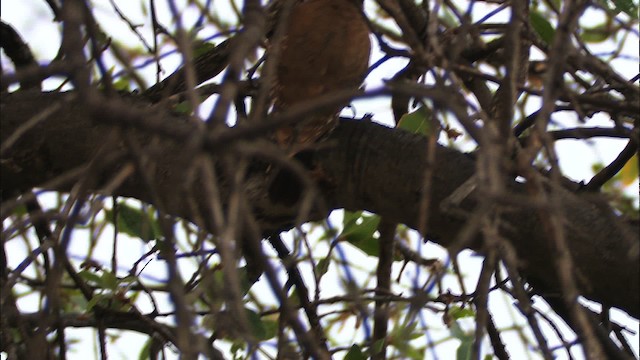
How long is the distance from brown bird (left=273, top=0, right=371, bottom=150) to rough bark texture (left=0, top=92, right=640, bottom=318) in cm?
7

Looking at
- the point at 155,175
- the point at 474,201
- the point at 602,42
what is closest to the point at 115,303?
the point at 155,175

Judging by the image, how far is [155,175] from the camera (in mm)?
1471

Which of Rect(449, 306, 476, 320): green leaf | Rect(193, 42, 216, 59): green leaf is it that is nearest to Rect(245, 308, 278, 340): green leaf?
Rect(449, 306, 476, 320): green leaf

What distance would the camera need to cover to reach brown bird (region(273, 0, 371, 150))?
1484mm

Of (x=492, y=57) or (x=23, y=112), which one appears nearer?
(x=23, y=112)

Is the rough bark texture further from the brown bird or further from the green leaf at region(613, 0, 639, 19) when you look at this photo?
the green leaf at region(613, 0, 639, 19)

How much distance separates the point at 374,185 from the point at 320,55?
0.22 metres

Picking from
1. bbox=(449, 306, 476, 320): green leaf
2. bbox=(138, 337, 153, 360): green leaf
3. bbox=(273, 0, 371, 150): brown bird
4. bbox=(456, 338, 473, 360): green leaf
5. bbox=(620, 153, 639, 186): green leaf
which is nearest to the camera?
bbox=(273, 0, 371, 150): brown bird

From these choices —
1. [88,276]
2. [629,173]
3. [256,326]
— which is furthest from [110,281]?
[629,173]

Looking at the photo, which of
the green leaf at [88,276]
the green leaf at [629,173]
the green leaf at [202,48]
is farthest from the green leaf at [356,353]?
the green leaf at [629,173]

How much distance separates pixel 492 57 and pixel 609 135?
635mm

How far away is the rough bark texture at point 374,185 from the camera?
1.26 metres

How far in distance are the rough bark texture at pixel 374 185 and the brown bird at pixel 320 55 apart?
0.22ft

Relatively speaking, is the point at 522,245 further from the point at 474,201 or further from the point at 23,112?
the point at 23,112
